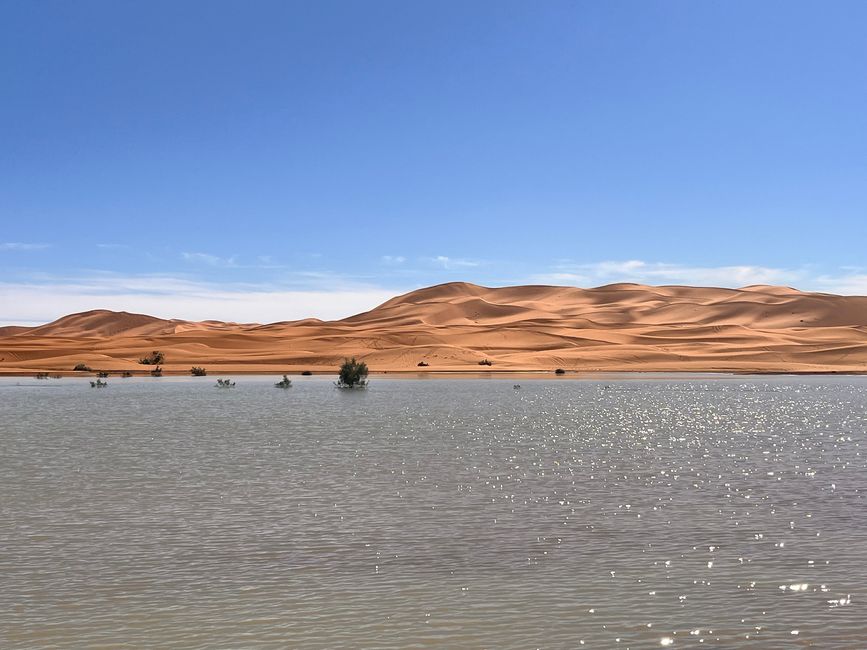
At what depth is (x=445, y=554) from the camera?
37.4 feet

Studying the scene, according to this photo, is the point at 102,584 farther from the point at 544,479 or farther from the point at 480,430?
the point at 480,430

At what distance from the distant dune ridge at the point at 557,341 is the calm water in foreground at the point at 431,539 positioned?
59011 millimetres

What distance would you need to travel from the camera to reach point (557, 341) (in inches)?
4373

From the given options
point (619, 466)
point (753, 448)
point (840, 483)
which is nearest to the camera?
point (840, 483)

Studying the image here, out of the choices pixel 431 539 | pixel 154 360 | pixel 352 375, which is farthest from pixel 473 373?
pixel 431 539

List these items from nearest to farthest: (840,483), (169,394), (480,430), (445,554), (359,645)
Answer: (359,645) → (445,554) → (840,483) → (480,430) → (169,394)

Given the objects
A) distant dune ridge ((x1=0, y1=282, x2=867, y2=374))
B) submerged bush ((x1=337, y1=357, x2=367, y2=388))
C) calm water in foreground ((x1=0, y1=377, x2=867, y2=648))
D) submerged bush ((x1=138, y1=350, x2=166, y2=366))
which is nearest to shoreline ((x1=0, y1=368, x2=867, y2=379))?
distant dune ridge ((x1=0, y1=282, x2=867, y2=374))

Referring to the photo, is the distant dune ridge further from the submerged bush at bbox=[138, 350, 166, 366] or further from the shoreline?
the shoreline

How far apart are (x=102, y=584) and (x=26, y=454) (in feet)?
42.9

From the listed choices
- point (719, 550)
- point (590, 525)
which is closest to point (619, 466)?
point (590, 525)

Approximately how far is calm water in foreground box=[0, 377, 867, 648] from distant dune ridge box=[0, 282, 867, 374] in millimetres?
59011

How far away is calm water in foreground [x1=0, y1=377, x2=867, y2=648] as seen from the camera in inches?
343

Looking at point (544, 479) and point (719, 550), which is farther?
point (544, 479)

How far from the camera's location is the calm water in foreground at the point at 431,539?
872 centimetres
